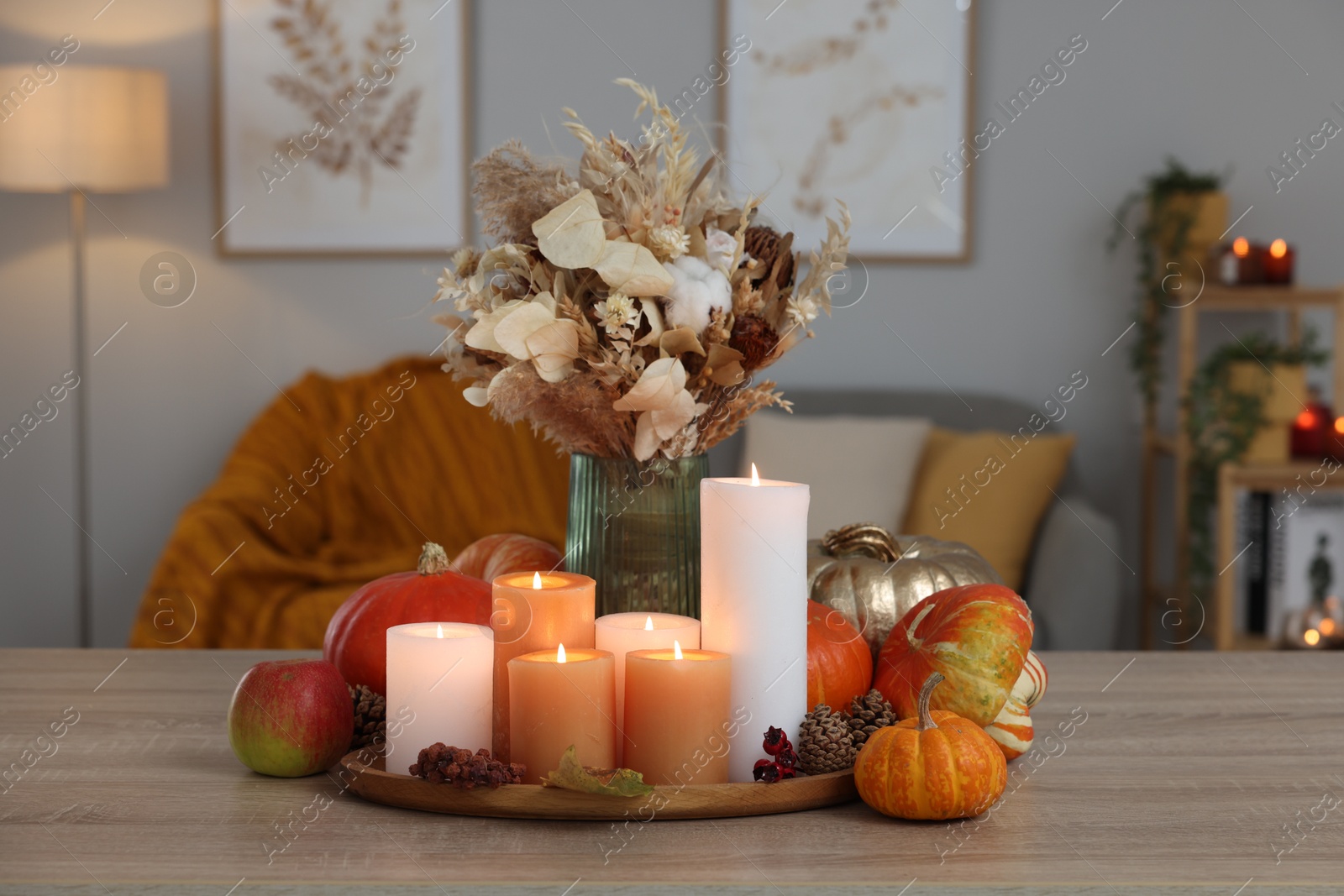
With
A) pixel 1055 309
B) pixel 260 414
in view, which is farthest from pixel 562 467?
pixel 1055 309

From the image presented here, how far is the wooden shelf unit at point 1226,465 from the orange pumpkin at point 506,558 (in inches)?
86.1

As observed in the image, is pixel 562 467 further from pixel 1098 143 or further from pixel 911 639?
pixel 911 639

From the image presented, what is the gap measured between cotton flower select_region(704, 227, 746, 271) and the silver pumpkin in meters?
0.33

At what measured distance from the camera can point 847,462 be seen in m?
2.92

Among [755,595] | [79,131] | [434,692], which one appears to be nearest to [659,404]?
[755,595]

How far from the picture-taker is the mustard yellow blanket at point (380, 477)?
9.68ft

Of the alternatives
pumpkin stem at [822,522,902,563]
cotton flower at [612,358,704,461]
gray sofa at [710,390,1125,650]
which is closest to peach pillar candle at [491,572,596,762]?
cotton flower at [612,358,704,461]

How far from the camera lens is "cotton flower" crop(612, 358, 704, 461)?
89 centimetres

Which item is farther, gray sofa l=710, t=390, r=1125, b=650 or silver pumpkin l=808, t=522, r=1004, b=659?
gray sofa l=710, t=390, r=1125, b=650

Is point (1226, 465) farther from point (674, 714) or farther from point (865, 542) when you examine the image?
point (674, 714)

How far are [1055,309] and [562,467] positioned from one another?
4.51 feet

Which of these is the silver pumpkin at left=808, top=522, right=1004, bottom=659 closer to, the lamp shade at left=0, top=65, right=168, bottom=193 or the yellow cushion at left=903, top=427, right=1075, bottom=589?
the yellow cushion at left=903, top=427, right=1075, bottom=589

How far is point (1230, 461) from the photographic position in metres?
2.85

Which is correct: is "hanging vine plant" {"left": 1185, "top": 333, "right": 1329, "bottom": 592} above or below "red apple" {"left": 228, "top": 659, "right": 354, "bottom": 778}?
above
